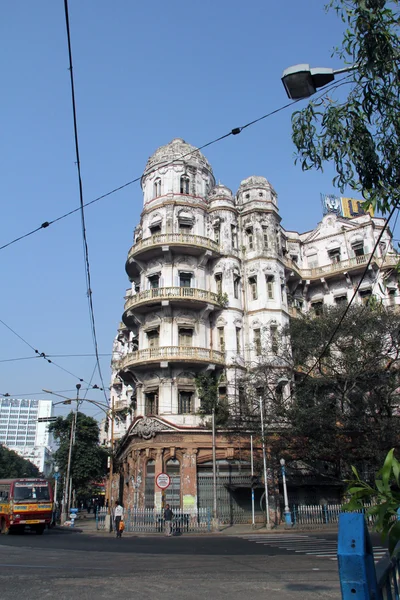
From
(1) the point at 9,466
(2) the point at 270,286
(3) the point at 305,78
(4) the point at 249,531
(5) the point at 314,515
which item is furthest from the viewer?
(1) the point at 9,466

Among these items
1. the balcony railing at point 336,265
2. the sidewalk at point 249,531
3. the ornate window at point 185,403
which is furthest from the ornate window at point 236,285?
the sidewalk at point 249,531

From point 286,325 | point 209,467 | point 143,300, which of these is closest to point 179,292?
point 143,300

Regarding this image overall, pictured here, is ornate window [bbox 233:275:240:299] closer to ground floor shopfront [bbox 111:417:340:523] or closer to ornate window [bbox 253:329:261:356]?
ornate window [bbox 253:329:261:356]

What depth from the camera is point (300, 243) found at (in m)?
43.7

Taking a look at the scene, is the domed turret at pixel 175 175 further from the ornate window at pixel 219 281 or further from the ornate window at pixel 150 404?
the ornate window at pixel 150 404

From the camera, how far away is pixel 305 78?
7457 mm

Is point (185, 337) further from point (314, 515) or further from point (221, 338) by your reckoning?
point (314, 515)

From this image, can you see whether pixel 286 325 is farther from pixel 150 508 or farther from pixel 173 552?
pixel 173 552

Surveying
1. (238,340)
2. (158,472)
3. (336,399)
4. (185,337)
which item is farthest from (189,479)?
(238,340)

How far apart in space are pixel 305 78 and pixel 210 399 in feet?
84.9

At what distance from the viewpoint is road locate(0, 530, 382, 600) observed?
8336mm

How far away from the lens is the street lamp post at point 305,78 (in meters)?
7.42

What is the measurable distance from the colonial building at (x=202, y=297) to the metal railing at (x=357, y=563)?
1072 inches

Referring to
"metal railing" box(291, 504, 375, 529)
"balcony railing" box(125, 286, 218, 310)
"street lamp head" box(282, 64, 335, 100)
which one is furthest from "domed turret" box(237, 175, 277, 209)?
"street lamp head" box(282, 64, 335, 100)
